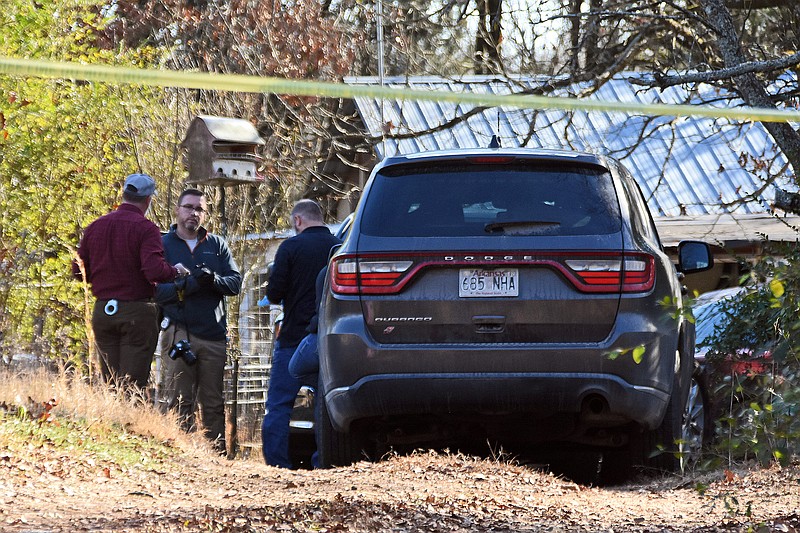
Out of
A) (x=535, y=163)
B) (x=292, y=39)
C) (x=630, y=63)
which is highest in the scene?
(x=292, y=39)

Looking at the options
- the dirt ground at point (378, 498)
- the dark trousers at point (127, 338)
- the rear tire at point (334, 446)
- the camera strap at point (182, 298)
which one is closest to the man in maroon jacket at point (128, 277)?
the dark trousers at point (127, 338)

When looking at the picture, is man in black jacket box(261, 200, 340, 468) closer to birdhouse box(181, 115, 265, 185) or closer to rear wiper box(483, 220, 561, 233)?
rear wiper box(483, 220, 561, 233)

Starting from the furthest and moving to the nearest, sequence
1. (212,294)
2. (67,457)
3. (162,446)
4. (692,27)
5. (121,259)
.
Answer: (692,27), (212,294), (121,259), (162,446), (67,457)

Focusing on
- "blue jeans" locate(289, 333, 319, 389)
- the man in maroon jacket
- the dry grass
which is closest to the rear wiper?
"blue jeans" locate(289, 333, 319, 389)

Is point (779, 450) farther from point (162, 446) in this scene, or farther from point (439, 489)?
point (162, 446)

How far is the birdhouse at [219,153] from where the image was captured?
12.1 metres

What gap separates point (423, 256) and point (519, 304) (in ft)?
1.65

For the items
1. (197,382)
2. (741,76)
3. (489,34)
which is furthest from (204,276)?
Answer: (489,34)

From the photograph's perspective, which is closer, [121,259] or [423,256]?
[423,256]

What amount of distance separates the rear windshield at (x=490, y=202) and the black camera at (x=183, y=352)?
357 cm

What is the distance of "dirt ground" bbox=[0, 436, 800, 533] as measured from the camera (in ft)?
16.1

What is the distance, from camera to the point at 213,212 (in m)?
15.3

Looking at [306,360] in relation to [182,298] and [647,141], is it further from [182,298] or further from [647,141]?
[647,141]

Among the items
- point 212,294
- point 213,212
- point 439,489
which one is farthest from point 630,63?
point 439,489
